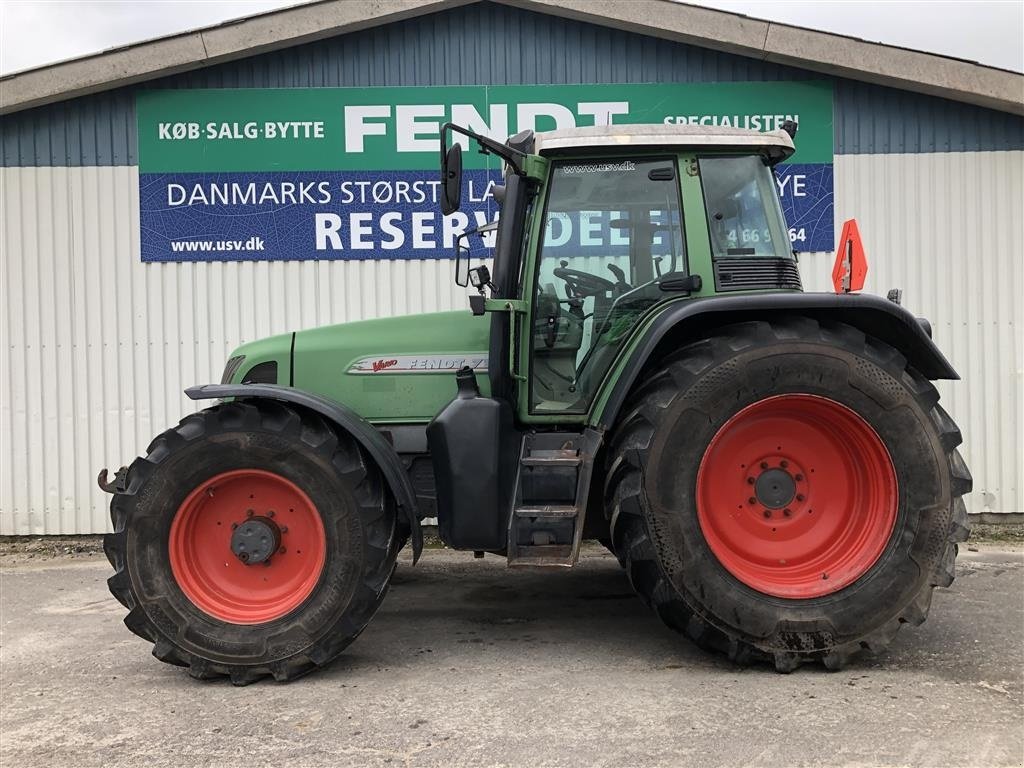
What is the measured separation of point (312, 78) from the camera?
6945 millimetres

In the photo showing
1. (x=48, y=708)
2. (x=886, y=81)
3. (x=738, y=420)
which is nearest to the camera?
(x=48, y=708)

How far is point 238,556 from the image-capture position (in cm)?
386

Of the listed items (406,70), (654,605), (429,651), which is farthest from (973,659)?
(406,70)

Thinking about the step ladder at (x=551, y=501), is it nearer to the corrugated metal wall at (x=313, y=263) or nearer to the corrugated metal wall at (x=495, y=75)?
the corrugated metal wall at (x=313, y=263)

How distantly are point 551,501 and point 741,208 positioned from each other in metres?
1.69

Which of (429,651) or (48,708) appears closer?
(48,708)

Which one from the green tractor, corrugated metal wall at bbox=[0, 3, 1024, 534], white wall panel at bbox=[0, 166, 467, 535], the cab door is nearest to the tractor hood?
the green tractor

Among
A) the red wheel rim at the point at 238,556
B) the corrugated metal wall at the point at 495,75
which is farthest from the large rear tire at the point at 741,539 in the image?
the corrugated metal wall at the point at 495,75

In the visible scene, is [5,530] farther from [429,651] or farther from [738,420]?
[738,420]

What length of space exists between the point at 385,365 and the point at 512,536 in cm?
117

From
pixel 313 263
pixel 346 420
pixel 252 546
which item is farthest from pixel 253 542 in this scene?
pixel 313 263

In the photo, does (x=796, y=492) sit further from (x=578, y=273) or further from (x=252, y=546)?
(x=252, y=546)

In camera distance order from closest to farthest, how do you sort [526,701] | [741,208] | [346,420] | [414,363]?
[526,701]
[346,420]
[741,208]
[414,363]

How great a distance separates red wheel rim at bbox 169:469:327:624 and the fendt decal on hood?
2.66 feet
